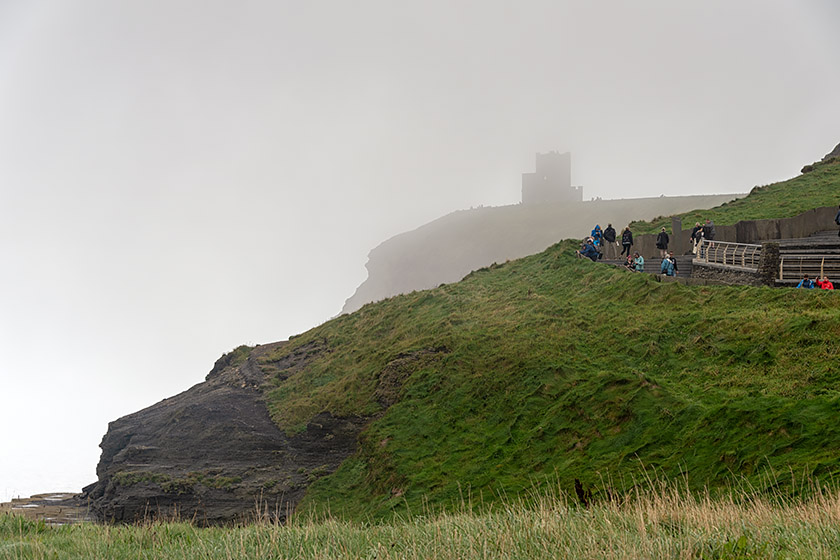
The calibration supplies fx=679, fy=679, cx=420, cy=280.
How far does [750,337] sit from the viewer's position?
800 inches

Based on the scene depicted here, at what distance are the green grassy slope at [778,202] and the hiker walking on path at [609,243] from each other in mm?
8210

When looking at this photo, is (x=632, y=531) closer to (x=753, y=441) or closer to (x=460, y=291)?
(x=753, y=441)

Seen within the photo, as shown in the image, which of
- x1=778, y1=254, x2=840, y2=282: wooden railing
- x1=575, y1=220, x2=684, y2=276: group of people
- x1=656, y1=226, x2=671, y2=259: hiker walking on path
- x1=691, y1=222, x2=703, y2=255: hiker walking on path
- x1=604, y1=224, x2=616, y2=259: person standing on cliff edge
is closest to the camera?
x1=778, y1=254, x2=840, y2=282: wooden railing

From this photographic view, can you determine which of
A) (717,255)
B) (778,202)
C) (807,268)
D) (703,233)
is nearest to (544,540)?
(807,268)

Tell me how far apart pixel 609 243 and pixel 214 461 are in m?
25.4

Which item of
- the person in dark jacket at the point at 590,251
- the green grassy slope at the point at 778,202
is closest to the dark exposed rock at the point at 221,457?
the person in dark jacket at the point at 590,251

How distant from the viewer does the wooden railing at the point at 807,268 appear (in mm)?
27000

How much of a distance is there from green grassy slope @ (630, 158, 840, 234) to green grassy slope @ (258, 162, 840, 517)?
18.0 meters

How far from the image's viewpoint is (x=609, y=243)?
40.5m

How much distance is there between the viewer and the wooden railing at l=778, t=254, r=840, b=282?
88.6 ft

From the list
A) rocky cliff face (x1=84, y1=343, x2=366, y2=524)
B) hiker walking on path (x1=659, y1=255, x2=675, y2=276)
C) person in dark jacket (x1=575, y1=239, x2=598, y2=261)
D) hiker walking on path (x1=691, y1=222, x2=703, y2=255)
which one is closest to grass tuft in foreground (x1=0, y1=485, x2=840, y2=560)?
rocky cliff face (x1=84, y1=343, x2=366, y2=524)

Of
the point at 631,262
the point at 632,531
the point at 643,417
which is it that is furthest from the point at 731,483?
the point at 631,262

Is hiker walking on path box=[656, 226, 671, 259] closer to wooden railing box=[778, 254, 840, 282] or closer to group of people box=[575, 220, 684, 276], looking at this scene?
group of people box=[575, 220, 684, 276]

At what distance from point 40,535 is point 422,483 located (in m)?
10.9
